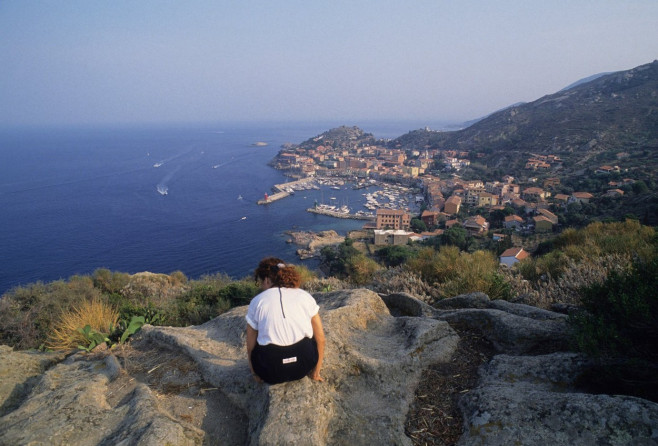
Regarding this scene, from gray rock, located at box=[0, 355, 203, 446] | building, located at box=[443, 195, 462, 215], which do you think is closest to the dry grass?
gray rock, located at box=[0, 355, 203, 446]

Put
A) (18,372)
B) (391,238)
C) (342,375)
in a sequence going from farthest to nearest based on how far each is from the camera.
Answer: (391,238)
(18,372)
(342,375)

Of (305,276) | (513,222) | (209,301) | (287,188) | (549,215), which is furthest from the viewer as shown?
(287,188)

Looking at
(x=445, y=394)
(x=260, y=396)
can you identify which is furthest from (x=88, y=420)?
(x=445, y=394)

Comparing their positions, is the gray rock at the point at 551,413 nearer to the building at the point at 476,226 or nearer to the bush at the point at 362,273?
the bush at the point at 362,273

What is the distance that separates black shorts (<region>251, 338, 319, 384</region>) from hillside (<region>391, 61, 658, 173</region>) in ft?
172

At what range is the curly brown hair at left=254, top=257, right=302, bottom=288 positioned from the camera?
10.3 feet

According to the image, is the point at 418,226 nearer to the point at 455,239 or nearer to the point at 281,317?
the point at 455,239

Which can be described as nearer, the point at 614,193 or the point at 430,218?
the point at 614,193

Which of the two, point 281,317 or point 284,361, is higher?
point 281,317

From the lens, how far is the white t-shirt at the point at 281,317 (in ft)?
9.57

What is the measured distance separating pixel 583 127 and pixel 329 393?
262 feet

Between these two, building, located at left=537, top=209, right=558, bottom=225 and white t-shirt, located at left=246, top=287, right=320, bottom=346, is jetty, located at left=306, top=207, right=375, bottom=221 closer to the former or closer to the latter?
building, located at left=537, top=209, right=558, bottom=225

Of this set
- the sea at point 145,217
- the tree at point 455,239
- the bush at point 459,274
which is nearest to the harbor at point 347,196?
the sea at point 145,217

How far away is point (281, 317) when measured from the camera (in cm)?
293
